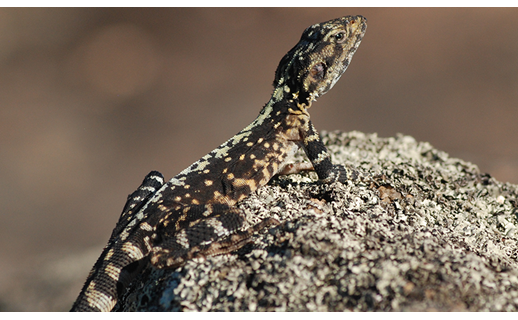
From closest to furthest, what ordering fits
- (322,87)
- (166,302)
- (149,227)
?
(166,302), (149,227), (322,87)

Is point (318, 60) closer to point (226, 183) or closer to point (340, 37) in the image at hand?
point (340, 37)

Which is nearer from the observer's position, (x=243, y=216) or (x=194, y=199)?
(x=243, y=216)

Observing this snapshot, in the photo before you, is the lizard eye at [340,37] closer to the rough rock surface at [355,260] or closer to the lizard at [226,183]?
the lizard at [226,183]

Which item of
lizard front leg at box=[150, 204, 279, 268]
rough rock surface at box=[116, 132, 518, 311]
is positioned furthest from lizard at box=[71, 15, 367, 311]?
rough rock surface at box=[116, 132, 518, 311]

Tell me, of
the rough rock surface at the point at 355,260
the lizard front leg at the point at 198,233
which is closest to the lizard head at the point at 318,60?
the rough rock surface at the point at 355,260

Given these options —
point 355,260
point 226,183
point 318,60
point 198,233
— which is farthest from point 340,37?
point 355,260
